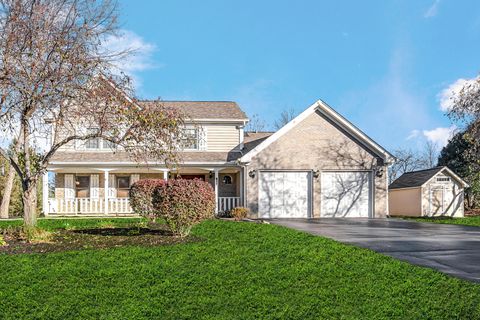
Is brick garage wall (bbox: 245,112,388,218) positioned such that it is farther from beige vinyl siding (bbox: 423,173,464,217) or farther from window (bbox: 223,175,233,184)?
beige vinyl siding (bbox: 423,173,464,217)

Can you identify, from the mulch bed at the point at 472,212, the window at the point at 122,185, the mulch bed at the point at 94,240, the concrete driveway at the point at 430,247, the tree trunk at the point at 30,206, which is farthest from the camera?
the mulch bed at the point at 472,212

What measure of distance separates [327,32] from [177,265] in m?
11.8

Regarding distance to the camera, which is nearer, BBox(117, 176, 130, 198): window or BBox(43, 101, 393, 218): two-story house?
BBox(43, 101, 393, 218): two-story house

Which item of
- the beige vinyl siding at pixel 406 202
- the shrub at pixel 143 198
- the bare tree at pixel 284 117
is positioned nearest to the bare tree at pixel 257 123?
the bare tree at pixel 284 117

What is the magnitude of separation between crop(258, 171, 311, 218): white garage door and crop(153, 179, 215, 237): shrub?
34.7ft

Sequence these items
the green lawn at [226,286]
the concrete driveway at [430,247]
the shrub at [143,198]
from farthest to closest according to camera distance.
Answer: the shrub at [143,198] → the concrete driveway at [430,247] → the green lawn at [226,286]

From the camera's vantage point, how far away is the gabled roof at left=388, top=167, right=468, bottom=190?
27.6m

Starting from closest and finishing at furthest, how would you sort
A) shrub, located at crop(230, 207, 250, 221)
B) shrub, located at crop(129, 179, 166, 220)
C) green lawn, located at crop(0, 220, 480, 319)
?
green lawn, located at crop(0, 220, 480, 319), shrub, located at crop(129, 179, 166, 220), shrub, located at crop(230, 207, 250, 221)

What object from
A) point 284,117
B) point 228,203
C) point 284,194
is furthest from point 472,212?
point 284,117

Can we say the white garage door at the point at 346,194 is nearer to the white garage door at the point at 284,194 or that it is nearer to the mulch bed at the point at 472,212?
the white garage door at the point at 284,194

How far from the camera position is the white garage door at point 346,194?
23.2 m

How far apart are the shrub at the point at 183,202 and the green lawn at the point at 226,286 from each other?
194cm

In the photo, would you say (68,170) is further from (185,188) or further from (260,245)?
(260,245)

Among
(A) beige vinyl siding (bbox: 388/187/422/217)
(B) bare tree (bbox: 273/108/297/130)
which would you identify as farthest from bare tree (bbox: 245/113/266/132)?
(A) beige vinyl siding (bbox: 388/187/422/217)
